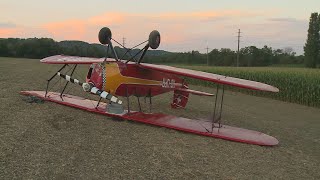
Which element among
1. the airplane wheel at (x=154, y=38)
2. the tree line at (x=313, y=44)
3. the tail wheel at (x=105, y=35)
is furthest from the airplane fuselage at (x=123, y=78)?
the tree line at (x=313, y=44)

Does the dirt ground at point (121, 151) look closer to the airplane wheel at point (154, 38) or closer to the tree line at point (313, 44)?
the airplane wheel at point (154, 38)

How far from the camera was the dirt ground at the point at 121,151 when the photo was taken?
6531 mm

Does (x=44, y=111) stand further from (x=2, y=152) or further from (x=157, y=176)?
(x=157, y=176)

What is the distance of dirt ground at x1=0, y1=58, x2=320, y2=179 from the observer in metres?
6.53

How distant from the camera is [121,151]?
7816 mm

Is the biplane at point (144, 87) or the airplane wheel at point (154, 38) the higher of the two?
the airplane wheel at point (154, 38)

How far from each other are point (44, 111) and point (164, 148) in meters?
A: 4.42

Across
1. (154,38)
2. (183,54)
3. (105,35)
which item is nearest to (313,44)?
(183,54)

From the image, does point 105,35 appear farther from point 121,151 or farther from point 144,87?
point 121,151

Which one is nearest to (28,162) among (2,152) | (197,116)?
(2,152)

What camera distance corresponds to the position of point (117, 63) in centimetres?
1138

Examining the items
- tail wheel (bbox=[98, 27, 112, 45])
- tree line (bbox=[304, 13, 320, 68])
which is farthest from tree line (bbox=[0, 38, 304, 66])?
tail wheel (bbox=[98, 27, 112, 45])

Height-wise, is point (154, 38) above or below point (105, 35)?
below

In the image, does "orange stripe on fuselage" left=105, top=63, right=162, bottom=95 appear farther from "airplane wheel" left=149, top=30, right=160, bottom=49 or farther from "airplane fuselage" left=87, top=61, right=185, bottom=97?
"airplane wheel" left=149, top=30, right=160, bottom=49
